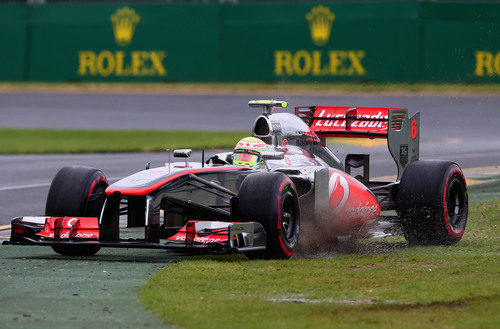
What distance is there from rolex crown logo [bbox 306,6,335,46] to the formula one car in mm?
22178

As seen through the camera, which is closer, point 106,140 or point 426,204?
point 426,204

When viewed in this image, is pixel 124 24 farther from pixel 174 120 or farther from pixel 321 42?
pixel 174 120

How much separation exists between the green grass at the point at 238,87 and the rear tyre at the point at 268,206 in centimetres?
2066

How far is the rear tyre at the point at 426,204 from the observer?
10133mm

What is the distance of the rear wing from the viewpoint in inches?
439

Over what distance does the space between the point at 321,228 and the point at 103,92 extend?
2687cm

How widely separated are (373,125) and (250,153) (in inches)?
73.8

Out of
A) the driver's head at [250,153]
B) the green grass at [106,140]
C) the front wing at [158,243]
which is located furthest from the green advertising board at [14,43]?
the front wing at [158,243]

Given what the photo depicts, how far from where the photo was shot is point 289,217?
923 cm

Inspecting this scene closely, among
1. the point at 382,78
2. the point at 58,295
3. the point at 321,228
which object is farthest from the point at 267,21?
the point at 58,295

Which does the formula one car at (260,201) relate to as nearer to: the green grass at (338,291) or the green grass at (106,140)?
the green grass at (338,291)

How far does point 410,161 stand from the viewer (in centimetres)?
1131

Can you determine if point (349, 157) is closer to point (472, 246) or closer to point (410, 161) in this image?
point (410, 161)

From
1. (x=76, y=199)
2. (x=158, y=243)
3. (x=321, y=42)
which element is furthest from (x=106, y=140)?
→ (x=158, y=243)
